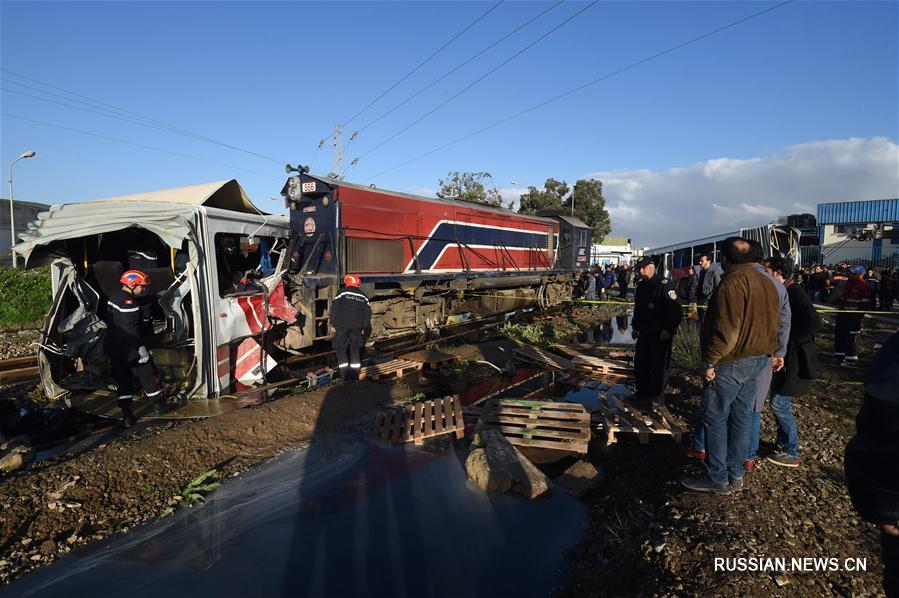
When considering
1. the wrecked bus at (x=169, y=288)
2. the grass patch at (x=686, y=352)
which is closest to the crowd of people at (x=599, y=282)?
the grass patch at (x=686, y=352)

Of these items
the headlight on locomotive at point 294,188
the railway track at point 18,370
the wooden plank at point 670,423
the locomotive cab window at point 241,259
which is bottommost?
the wooden plank at point 670,423

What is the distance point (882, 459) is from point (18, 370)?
36.0 ft

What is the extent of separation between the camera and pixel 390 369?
7914mm

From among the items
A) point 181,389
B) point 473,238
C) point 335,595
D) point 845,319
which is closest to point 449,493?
point 335,595

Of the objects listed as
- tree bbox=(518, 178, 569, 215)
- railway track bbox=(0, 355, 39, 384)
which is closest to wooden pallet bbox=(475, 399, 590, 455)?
railway track bbox=(0, 355, 39, 384)

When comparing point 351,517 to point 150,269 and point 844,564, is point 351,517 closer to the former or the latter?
point 844,564

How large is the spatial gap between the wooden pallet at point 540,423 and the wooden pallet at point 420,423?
0.98ft

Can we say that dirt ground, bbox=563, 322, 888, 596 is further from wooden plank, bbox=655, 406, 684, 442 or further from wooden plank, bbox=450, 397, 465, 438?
wooden plank, bbox=450, 397, 465, 438

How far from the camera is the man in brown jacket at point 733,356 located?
358 cm

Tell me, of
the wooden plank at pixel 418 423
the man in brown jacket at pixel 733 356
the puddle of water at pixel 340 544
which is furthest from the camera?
the wooden plank at pixel 418 423

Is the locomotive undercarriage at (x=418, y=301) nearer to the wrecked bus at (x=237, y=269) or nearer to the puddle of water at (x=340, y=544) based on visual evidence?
the wrecked bus at (x=237, y=269)

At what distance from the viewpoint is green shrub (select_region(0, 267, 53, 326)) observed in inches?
483

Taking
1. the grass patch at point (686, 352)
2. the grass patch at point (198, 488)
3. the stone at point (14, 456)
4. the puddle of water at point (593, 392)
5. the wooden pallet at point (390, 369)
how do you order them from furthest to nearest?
the grass patch at point (686, 352) < the wooden pallet at point (390, 369) < the puddle of water at point (593, 392) < the stone at point (14, 456) < the grass patch at point (198, 488)

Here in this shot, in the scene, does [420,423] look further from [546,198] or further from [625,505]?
[546,198]
